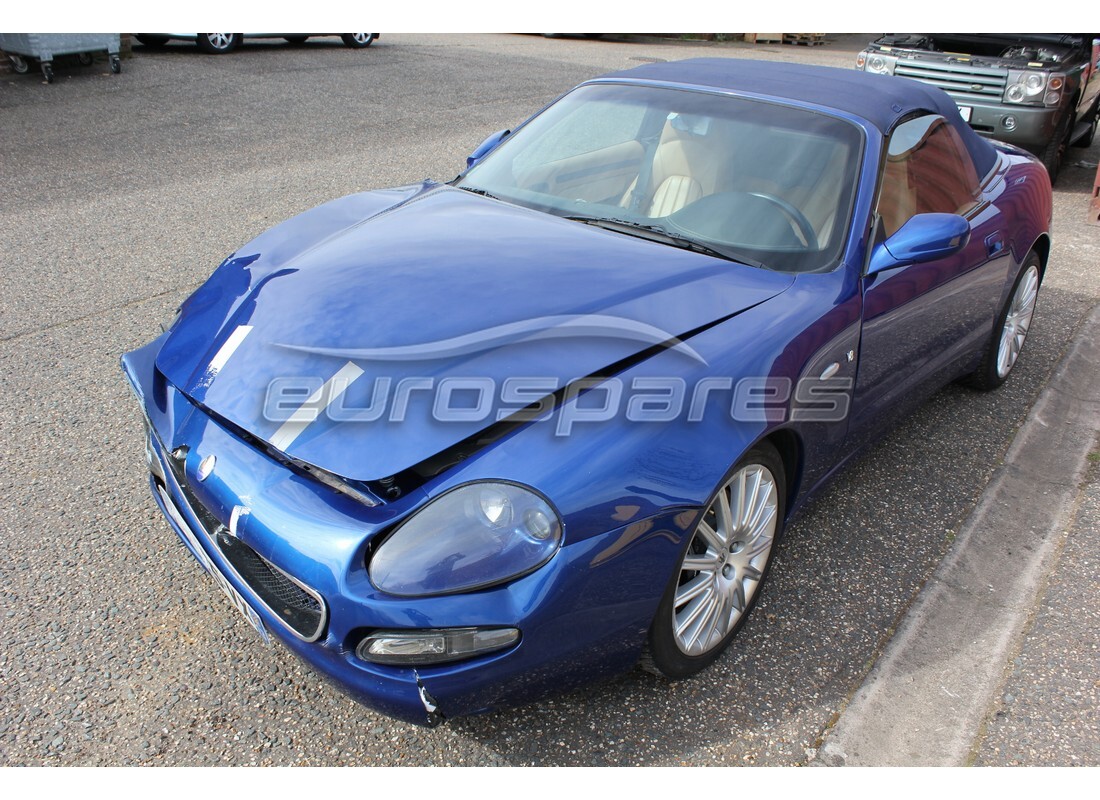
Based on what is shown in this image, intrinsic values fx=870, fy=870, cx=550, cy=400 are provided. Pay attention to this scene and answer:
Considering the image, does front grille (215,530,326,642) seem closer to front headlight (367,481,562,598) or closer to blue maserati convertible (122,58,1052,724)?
blue maserati convertible (122,58,1052,724)

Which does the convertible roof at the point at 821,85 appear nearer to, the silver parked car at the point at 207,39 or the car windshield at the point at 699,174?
the car windshield at the point at 699,174

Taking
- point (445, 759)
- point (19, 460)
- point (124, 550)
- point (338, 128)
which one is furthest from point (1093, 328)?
point (338, 128)

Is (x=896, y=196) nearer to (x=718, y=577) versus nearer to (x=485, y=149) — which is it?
(x=718, y=577)

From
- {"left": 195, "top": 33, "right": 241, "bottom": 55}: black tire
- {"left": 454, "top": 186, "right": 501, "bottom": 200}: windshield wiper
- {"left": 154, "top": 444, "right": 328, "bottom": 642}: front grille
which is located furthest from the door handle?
{"left": 195, "top": 33, "right": 241, "bottom": 55}: black tire

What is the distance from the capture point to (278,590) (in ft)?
6.62

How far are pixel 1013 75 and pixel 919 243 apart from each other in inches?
236

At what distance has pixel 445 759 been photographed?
7.12ft

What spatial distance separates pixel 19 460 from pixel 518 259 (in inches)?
82.3

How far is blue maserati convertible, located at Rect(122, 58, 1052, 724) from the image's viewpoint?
1920mm

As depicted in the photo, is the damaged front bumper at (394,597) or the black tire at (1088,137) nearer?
the damaged front bumper at (394,597)

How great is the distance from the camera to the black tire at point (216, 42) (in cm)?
1245

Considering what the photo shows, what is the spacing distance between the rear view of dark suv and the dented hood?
20.7 ft

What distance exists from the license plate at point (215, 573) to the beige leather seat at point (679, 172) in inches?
69.0

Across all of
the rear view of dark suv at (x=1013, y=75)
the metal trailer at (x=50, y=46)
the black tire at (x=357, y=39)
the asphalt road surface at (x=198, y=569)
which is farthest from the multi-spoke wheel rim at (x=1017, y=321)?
Result: the black tire at (x=357, y=39)
